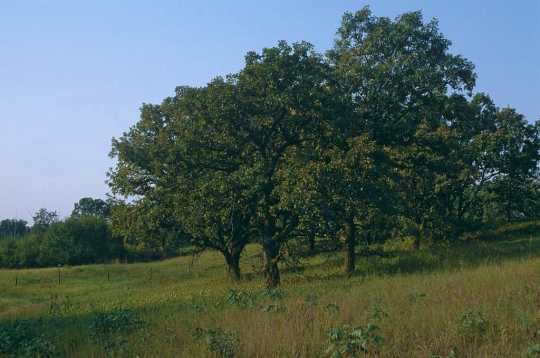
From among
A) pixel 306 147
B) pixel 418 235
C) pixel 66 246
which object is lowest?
pixel 418 235

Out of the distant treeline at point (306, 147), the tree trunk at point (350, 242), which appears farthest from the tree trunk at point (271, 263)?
the tree trunk at point (350, 242)

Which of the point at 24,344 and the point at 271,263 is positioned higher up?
the point at 271,263

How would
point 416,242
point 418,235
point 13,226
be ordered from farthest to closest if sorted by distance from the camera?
point 13,226
point 416,242
point 418,235

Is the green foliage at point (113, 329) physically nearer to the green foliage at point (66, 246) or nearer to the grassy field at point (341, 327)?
the grassy field at point (341, 327)

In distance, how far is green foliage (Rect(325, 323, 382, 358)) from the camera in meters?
7.52

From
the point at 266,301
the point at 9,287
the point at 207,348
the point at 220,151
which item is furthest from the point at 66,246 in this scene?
the point at 207,348

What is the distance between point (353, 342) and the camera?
25.0 feet

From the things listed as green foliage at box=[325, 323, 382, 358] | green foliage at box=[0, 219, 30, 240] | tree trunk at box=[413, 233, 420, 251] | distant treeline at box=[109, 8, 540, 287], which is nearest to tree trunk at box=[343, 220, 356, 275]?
distant treeline at box=[109, 8, 540, 287]

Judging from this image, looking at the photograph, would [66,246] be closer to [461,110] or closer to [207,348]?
[461,110]

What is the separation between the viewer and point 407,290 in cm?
1290

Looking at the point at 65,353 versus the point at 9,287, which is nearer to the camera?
the point at 65,353

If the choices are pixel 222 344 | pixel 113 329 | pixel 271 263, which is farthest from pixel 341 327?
pixel 271 263

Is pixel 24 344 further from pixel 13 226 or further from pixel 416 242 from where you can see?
pixel 13 226

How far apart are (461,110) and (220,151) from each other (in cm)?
1223
